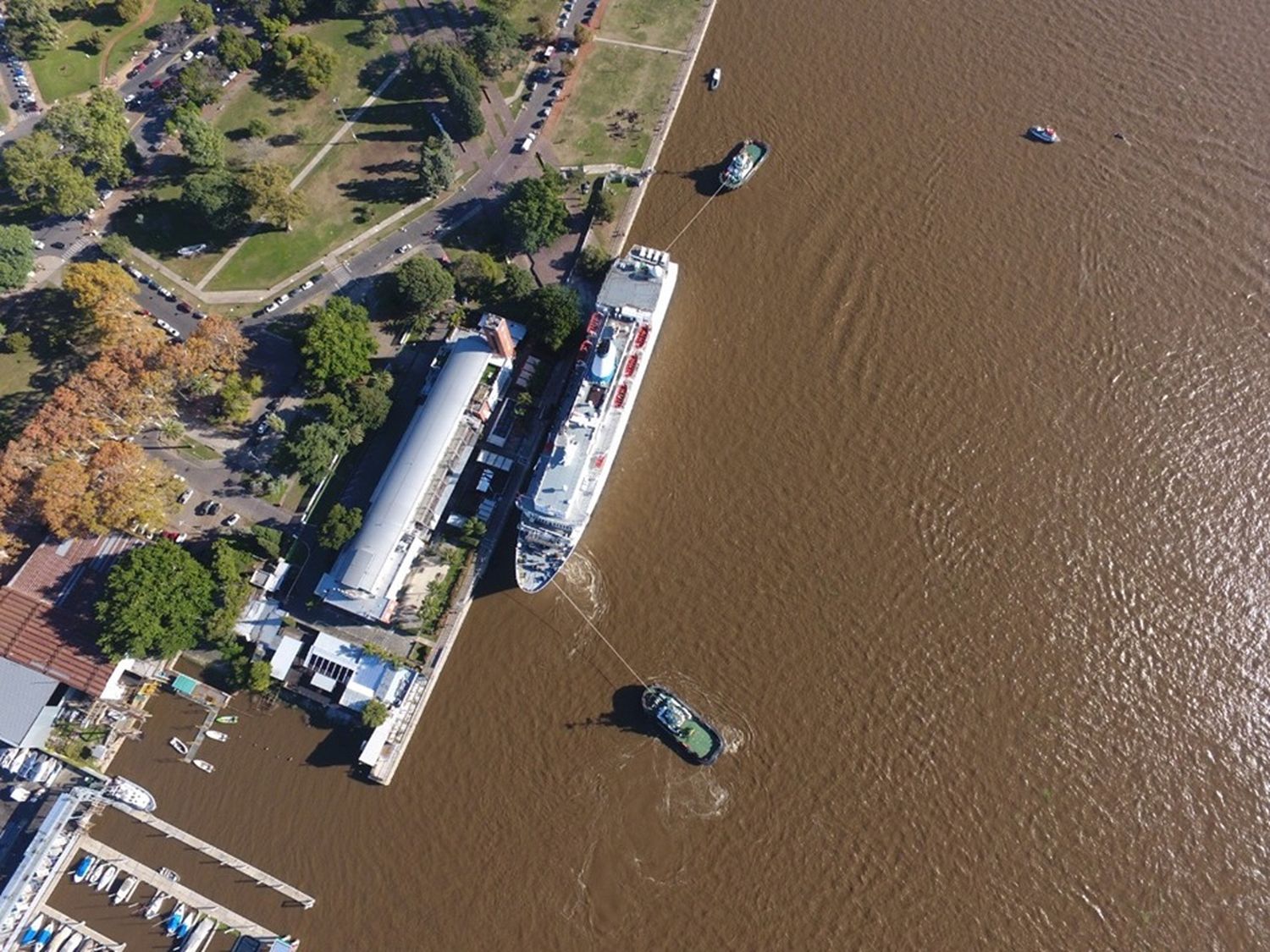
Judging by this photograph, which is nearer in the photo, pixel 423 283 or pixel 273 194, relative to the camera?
pixel 423 283

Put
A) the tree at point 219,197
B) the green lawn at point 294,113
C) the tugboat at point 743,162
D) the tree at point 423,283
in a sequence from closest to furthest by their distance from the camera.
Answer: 1. the tree at point 423,283
2. the tree at point 219,197
3. the tugboat at point 743,162
4. the green lawn at point 294,113

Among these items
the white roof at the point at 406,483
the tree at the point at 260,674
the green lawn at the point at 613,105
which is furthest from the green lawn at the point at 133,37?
the tree at the point at 260,674

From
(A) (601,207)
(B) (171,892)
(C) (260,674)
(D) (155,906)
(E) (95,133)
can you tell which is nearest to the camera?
(D) (155,906)

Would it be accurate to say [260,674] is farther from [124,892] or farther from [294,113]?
[294,113]

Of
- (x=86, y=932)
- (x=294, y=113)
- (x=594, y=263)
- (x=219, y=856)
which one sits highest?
(x=594, y=263)

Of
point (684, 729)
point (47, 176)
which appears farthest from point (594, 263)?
point (47, 176)

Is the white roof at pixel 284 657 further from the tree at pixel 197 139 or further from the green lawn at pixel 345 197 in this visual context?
the tree at pixel 197 139
